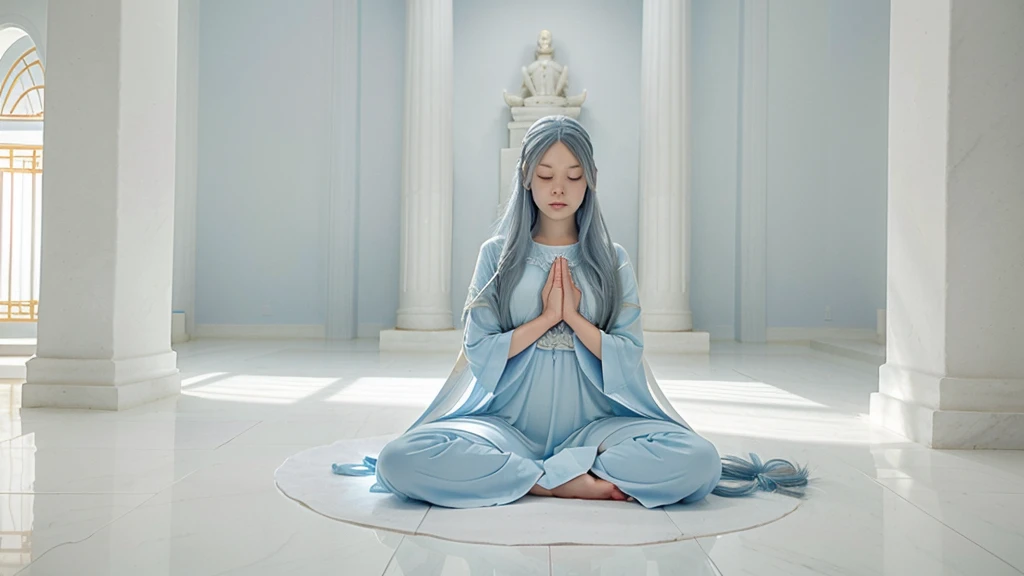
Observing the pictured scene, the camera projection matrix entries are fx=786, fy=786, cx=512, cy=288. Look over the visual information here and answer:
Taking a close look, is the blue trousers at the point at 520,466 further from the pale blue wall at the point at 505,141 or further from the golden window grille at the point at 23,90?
the golden window grille at the point at 23,90

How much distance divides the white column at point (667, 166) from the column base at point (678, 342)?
0.28 m

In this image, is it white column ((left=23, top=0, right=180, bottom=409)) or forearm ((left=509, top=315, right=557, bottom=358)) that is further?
white column ((left=23, top=0, right=180, bottom=409))

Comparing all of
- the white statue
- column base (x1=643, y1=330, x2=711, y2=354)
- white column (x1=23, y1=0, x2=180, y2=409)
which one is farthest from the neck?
the white statue

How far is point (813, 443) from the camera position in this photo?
387 centimetres

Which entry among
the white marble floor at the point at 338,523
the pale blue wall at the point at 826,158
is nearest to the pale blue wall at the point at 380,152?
the pale blue wall at the point at 826,158

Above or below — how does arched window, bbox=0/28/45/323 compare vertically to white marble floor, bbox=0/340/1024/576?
above

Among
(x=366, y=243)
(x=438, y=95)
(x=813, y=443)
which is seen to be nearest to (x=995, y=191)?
(x=813, y=443)

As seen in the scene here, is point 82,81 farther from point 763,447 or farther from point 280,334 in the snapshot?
point 280,334

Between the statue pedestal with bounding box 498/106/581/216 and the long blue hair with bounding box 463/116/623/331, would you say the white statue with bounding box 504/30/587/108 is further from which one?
the long blue hair with bounding box 463/116/623/331

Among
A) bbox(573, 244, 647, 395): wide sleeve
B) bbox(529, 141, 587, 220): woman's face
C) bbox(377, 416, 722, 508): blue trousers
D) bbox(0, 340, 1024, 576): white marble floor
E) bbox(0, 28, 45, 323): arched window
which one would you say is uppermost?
bbox(0, 28, 45, 323): arched window

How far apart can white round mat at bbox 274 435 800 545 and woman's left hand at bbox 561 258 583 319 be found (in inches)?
24.9

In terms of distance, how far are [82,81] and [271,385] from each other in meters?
2.40

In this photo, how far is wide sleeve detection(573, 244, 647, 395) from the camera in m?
2.70

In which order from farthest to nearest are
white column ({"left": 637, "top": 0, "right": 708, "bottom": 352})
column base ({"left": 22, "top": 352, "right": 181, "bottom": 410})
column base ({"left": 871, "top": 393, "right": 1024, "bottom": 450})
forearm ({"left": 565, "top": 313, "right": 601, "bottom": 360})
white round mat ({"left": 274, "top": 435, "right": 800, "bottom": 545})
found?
white column ({"left": 637, "top": 0, "right": 708, "bottom": 352}), column base ({"left": 22, "top": 352, "right": 181, "bottom": 410}), column base ({"left": 871, "top": 393, "right": 1024, "bottom": 450}), forearm ({"left": 565, "top": 313, "right": 601, "bottom": 360}), white round mat ({"left": 274, "top": 435, "right": 800, "bottom": 545})
